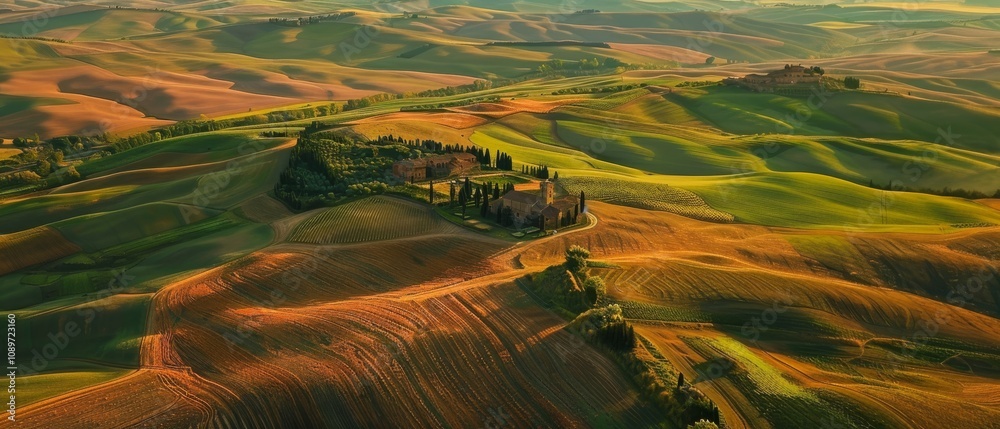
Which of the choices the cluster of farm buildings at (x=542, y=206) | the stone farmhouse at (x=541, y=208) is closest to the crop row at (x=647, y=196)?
the cluster of farm buildings at (x=542, y=206)

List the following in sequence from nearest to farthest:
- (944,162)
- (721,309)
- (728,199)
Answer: (721,309) → (728,199) → (944,162)

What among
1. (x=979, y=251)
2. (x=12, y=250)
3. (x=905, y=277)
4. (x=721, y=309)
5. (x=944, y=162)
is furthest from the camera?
(x=944, y=162)

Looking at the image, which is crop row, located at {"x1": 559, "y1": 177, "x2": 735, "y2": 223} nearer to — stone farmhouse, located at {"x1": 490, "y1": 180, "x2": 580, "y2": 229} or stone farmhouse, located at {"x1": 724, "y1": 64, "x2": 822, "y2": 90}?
stone farmhouse, located at {"x1": 490, "y1": 180, "x2": 580, "y2": 229}

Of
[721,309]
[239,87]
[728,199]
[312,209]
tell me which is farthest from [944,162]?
[239,87]

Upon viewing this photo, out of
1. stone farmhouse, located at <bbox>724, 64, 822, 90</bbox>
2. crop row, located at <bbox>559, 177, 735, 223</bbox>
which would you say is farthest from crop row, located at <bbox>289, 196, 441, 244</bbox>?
stone farmhouse, located at <bbox>724, 64, 822, 90</bbox>

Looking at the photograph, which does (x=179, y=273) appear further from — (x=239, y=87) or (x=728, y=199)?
(x=239, y=87)

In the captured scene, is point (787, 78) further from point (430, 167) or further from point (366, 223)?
point (366, 223)

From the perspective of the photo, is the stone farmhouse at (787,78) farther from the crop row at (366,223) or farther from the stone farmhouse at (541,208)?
the crop row at (366,223)
